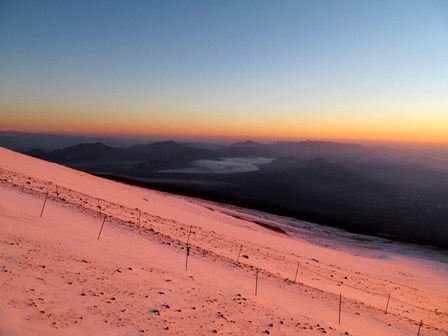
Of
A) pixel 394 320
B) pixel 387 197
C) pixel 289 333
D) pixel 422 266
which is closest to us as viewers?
pixel 289 333

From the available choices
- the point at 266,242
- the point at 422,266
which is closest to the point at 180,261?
the point at 266,242

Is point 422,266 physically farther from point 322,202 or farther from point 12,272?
point 322,202

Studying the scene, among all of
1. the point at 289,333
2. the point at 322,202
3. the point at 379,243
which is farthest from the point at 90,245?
the point at 322,202

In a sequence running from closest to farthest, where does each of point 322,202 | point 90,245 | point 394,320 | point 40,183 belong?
1. point 90,245
2. point 394,320
3. point 40,183
4. point 322,202

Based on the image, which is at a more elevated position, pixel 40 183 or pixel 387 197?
pixel 387 197

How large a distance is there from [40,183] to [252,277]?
15616 millimetres

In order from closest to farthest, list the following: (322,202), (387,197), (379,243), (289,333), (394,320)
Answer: (289,333)
(394,320)
(379,243)
(322,202)
(387,197)

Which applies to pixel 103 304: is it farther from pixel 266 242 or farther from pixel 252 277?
pixel 266 242

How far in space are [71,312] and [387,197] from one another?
109 meters

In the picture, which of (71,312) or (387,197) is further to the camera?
(387,197)

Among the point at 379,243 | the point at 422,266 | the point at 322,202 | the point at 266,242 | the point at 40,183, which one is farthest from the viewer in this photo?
the point at 322,202

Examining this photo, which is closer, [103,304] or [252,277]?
[103,304]

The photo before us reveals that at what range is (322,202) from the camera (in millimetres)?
88375

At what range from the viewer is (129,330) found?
6.06 m
